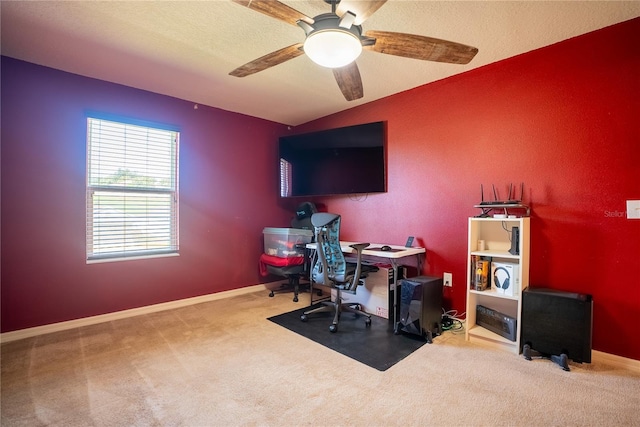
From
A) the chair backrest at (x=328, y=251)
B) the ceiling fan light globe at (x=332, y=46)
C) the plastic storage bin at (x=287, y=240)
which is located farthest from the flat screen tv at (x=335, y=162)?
the ceiling fan light globe at (x=332, y=46)

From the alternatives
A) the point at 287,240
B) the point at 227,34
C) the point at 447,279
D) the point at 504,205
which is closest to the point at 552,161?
the point at 504,205

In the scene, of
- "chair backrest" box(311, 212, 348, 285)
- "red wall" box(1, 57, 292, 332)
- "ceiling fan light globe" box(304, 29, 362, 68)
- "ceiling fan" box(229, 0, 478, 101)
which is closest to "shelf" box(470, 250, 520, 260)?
"chair backrest" box(311, 212, 348, 285)

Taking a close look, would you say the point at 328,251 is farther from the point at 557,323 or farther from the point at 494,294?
the point at 557,323

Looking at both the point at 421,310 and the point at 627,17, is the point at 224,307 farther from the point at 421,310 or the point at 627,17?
the point at 627,17

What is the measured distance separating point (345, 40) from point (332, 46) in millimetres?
79

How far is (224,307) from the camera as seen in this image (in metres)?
3.43

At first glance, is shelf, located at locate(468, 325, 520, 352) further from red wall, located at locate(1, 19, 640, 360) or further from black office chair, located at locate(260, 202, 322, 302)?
black office chair, located at locate(260, 202, 322, 302)

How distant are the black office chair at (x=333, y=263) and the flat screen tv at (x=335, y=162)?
991mm

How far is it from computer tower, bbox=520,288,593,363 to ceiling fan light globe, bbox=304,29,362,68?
85.0 inches

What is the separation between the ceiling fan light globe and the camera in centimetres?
159

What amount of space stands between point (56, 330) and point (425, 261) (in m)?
3.65

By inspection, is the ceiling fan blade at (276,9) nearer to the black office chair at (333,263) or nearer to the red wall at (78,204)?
the black office chair at (333,263)

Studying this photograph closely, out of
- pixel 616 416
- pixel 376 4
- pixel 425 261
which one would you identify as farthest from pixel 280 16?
pixel 616 416

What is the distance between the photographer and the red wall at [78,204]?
2572 mm
